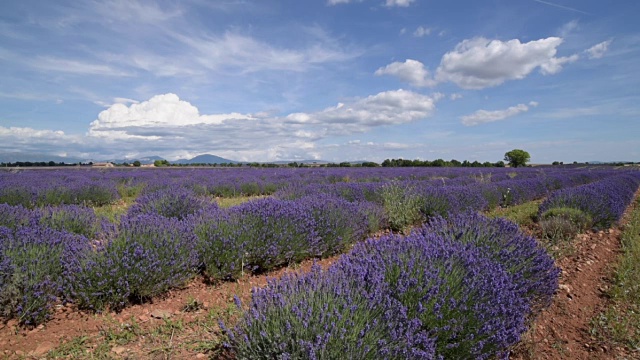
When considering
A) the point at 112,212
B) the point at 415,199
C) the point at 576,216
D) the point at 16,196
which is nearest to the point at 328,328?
the point at 415,199

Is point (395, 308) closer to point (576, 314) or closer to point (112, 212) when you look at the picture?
point (576, 314)

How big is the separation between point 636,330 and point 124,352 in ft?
12.7

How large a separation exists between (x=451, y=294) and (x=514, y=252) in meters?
1.17

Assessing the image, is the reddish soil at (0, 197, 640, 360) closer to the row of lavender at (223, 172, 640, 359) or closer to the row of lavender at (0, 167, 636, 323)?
the row of lavender at (0, 167, 636, 323)

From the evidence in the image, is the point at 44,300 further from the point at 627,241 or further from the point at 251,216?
the point at 627,241

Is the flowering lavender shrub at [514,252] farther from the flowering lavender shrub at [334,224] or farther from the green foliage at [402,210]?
the green foliage at [402,210]

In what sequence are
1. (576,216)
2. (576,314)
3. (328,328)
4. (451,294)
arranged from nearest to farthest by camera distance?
(328,328) < (451,294) < (576,314) < (576,216)

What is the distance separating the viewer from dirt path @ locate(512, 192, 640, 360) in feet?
7.95

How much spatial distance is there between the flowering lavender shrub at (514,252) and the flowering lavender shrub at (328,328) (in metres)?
1.09

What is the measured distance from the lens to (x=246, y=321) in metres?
1.74

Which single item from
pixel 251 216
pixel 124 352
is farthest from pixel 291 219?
pixel 124 352

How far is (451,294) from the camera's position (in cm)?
206

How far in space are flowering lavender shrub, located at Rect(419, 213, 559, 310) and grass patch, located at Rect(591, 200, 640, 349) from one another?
526mm

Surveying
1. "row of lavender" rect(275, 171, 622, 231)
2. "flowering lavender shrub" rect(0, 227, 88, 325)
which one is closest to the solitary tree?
"row of lavender" rect(275, 171, 622, 231)
